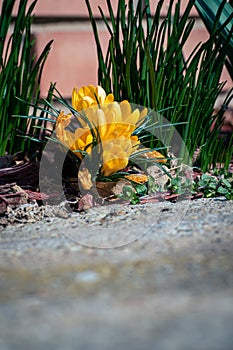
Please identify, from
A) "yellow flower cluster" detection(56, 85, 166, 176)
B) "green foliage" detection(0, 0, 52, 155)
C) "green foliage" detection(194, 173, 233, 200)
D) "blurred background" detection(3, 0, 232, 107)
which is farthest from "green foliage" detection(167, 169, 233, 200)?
"blurred background" detection(3, 0, 232, 107)

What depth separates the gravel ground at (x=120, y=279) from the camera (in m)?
0.62

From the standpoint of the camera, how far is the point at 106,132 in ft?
3.66

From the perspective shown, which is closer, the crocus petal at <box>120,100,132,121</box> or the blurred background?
the crocus petal at <box>120,100,132,121</box>

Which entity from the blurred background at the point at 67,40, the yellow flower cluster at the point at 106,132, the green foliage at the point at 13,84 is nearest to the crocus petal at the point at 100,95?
the yellow flower cluster at the point at 106,132

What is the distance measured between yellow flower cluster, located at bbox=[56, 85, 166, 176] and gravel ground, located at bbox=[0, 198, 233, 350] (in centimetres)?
9

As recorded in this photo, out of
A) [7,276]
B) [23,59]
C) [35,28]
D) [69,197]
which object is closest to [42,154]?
[69,197]

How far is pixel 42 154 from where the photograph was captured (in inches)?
47.0

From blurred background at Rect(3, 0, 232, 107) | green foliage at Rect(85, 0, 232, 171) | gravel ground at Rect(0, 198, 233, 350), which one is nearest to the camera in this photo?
gravel ground at Rect(0, 198, 233, 350)

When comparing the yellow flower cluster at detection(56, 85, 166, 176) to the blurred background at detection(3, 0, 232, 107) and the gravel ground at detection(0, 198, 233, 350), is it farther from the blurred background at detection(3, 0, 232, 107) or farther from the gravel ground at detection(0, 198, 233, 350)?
the blurred background at detection(3, 0, 232, 107)

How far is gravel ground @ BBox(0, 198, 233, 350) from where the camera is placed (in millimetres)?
625

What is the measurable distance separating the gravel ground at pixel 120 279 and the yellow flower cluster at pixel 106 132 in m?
0.09

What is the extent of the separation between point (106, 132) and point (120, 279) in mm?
399

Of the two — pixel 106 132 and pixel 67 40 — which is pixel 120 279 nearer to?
pixel 106 132

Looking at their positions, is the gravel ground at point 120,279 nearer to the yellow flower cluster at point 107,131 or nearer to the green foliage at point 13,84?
the yellow flower cluster at point 107,131
